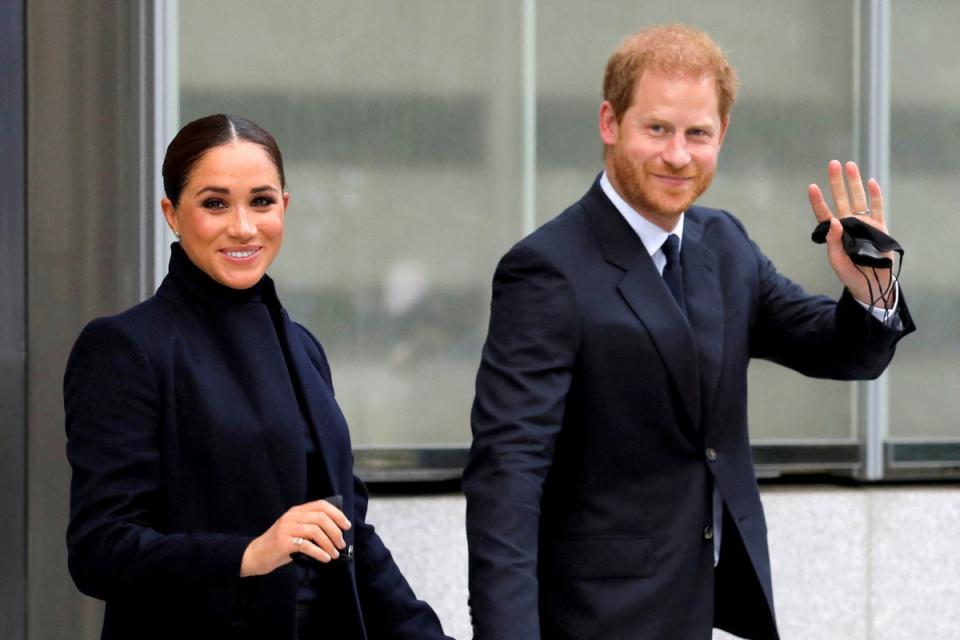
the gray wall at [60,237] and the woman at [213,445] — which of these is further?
the gray wall at [60,237]

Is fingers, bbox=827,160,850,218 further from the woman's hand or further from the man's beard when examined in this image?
the woman's hand

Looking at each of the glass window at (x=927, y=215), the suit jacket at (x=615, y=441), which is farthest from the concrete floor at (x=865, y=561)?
the suit jacket at (x=615, y=441)

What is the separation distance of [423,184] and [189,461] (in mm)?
2824

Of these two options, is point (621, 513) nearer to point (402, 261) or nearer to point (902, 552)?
point (402, 261)

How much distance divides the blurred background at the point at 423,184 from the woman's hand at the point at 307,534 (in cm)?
264

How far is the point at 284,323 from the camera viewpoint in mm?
3520

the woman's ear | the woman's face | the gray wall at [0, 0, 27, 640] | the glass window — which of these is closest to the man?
the woman's face

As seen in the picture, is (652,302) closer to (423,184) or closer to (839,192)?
(839,192)

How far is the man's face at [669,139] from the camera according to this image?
3.43m

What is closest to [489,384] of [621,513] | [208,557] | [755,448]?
[621,513]

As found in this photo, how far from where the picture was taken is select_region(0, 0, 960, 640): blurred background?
548 cm

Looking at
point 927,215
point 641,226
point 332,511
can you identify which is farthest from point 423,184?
point 332,511

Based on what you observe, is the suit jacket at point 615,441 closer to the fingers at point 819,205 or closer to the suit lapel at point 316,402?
the fingers at point 819,205

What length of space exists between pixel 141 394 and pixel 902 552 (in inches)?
153
